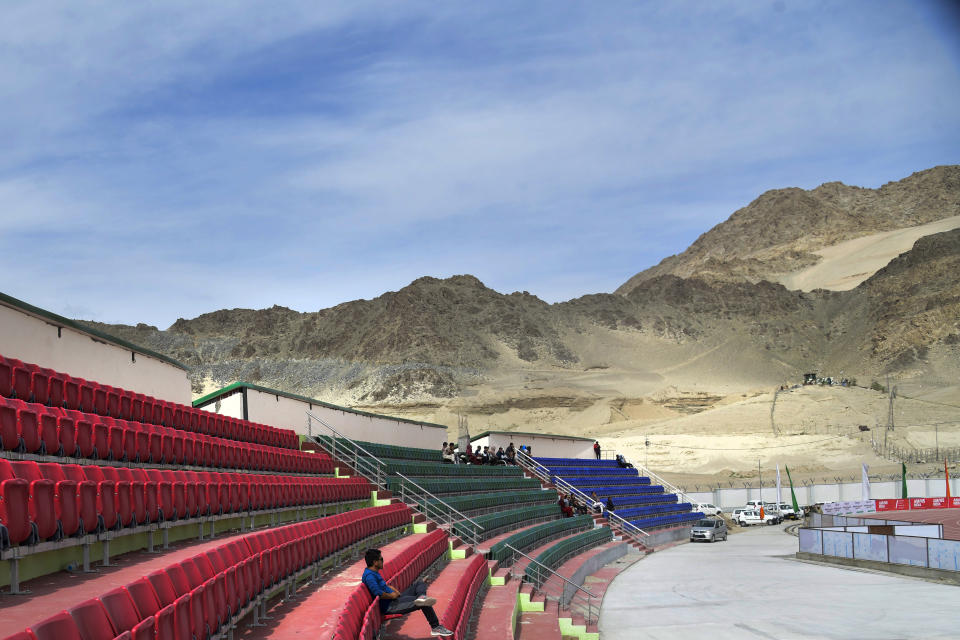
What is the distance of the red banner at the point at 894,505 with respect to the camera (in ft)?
135

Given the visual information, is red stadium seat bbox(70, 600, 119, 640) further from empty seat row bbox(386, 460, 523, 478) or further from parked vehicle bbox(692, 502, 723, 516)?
parked vehicle bbox(692, 502, 723, 516)

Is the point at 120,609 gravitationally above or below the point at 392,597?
above

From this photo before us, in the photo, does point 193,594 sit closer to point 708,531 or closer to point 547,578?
point 547,578

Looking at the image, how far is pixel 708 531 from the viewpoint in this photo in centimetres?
3303

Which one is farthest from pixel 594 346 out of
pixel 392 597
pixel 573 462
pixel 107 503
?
pixel 107 503

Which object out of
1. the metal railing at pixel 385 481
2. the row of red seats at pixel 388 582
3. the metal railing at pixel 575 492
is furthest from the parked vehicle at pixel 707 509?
the row of red seats at pixel 388 582

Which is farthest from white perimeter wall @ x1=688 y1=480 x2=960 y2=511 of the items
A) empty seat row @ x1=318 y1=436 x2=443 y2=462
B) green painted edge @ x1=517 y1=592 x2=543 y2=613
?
green painted edge @ x1=517 y1=592 x2=543 y2=613

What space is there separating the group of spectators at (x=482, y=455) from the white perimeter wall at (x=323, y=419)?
52.4 inches

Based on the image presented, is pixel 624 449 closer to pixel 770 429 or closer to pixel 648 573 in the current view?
pixel 770 429

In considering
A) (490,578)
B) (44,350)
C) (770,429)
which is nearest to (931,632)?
(490,578)

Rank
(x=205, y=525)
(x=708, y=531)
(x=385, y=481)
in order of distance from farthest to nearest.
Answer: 1. (x=708, y=531)
2. (x=385, y=481)
3. (x=205, y=525)

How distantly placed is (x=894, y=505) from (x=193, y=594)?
42.1m

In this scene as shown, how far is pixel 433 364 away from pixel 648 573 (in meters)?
93.9

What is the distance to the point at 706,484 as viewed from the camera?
5538 centimetres
